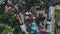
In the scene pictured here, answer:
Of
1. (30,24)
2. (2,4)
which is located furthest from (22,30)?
(2,4)

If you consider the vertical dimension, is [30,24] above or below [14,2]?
below

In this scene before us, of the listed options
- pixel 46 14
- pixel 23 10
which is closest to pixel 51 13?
pixel 46 14

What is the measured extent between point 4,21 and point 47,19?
15.0 inches

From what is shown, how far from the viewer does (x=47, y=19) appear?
331cm

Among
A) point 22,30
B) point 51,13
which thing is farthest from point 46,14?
point 22,30

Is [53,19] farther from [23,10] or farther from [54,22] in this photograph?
[23,10]

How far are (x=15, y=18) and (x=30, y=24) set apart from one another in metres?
0.14

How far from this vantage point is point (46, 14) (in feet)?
10.9

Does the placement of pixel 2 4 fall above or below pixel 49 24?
above

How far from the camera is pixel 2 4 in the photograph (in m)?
3.29

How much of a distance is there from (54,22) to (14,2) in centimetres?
40

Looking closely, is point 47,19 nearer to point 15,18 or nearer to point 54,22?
point 54,22

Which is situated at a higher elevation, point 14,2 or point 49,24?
point 14,2

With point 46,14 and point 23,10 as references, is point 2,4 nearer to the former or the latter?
point 23,10
